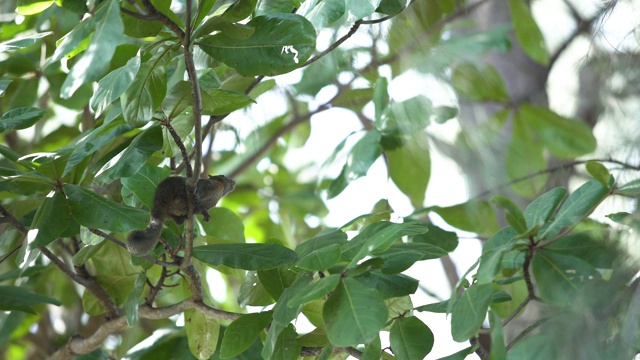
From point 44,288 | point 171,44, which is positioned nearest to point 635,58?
point 171,44

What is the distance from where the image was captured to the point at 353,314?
712 millimetres

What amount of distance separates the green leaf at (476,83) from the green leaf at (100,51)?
47 cm

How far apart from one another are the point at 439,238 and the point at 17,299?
0.59 m

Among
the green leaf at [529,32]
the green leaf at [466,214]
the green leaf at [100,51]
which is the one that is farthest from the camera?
the green leaf at [529,32]

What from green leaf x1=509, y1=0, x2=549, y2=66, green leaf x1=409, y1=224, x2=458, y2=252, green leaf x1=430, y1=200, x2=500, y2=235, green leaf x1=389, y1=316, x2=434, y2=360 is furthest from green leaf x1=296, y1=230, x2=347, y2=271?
green leaf x1=509, y1=0, x2=549, y2=66

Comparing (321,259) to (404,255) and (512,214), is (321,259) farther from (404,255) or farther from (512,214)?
(512,214)

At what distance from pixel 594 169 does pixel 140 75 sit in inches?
18.3

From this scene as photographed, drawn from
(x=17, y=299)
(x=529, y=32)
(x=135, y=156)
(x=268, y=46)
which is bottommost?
(x=17, y=299)

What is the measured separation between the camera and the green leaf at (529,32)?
1322 millimetres

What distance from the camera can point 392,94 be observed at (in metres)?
1.15

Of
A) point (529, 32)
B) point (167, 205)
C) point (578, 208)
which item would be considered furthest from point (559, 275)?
point (529, 32)

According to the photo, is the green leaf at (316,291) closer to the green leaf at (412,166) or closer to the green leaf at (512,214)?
the green leaf at (512,214)

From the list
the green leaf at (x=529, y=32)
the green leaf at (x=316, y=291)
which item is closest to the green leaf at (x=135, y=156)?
the green leaf at (x=316, y=291)

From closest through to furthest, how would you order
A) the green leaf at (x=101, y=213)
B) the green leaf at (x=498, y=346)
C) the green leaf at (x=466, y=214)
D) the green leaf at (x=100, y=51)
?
the green leaf at (x=100, y=51)
the green leaf at (x=498, y=346)
the green leaf at (x=101, y=213)
the green leaf at (x=466, y=214)
